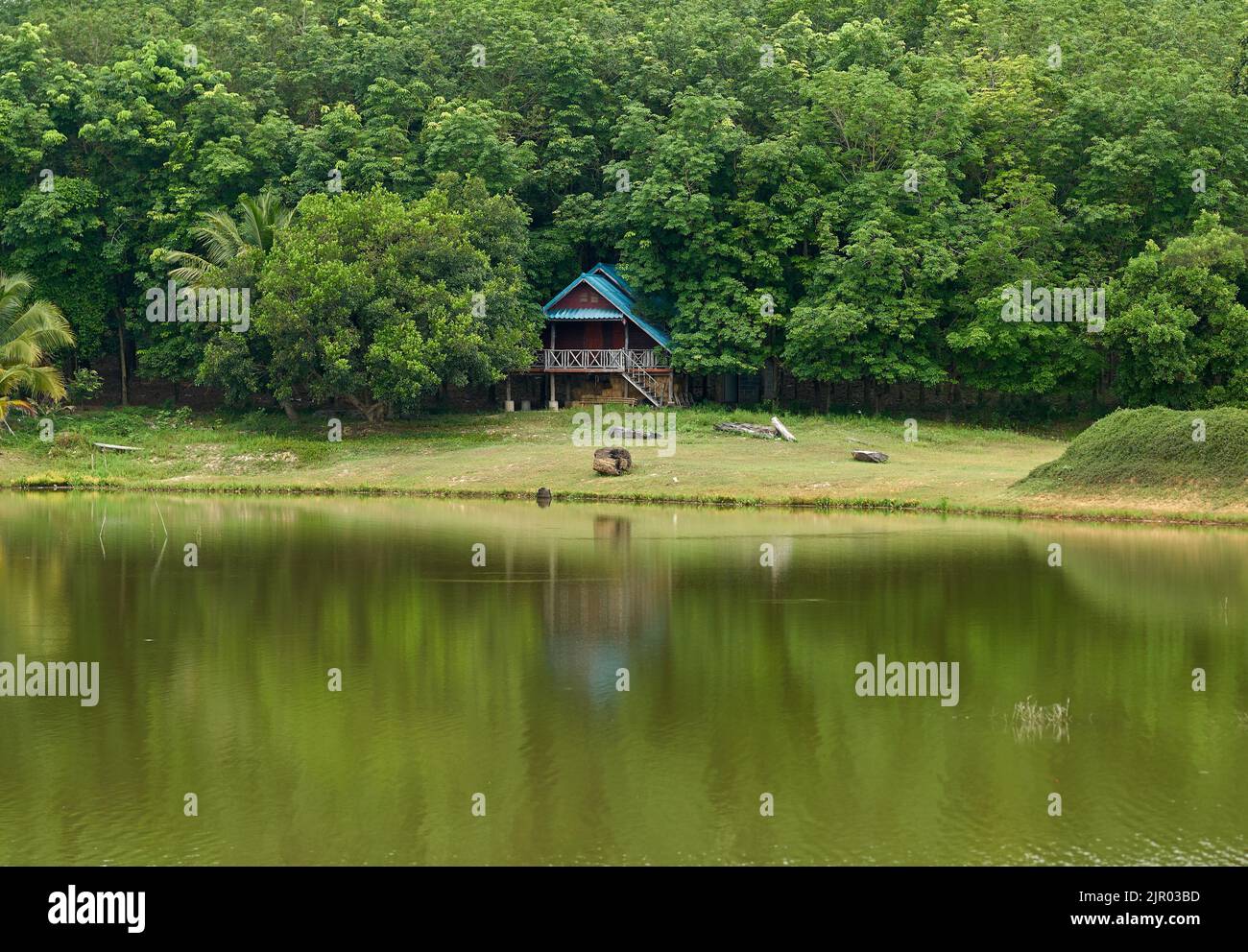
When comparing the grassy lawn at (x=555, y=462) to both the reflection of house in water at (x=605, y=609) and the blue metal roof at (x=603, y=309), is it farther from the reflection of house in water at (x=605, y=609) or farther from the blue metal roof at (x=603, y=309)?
the reflection of house in water at (x=605, y=609)

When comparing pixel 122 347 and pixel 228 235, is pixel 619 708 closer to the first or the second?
pixel 228 235

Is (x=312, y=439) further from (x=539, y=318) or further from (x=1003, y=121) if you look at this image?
(x=1003, y=121)

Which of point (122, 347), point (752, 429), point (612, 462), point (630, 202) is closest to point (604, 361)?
point (630, 202)

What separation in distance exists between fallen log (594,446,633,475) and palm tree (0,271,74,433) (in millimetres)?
21740

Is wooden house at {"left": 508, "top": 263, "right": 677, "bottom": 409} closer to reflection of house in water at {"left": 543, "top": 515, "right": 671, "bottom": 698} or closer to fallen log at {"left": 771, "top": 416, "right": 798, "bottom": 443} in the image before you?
fallen log at {"left": 771, "top": 416, "right": 798, "bottom": 443}

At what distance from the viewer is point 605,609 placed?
877 inches

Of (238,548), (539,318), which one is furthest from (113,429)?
(238,548)

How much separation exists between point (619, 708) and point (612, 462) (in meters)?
26.4

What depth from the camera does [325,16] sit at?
72.1 m

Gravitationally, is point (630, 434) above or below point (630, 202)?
below

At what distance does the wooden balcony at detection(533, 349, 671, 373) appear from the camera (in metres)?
57.4

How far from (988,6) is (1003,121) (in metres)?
18.8

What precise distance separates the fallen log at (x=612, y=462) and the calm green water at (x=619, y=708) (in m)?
13.1
